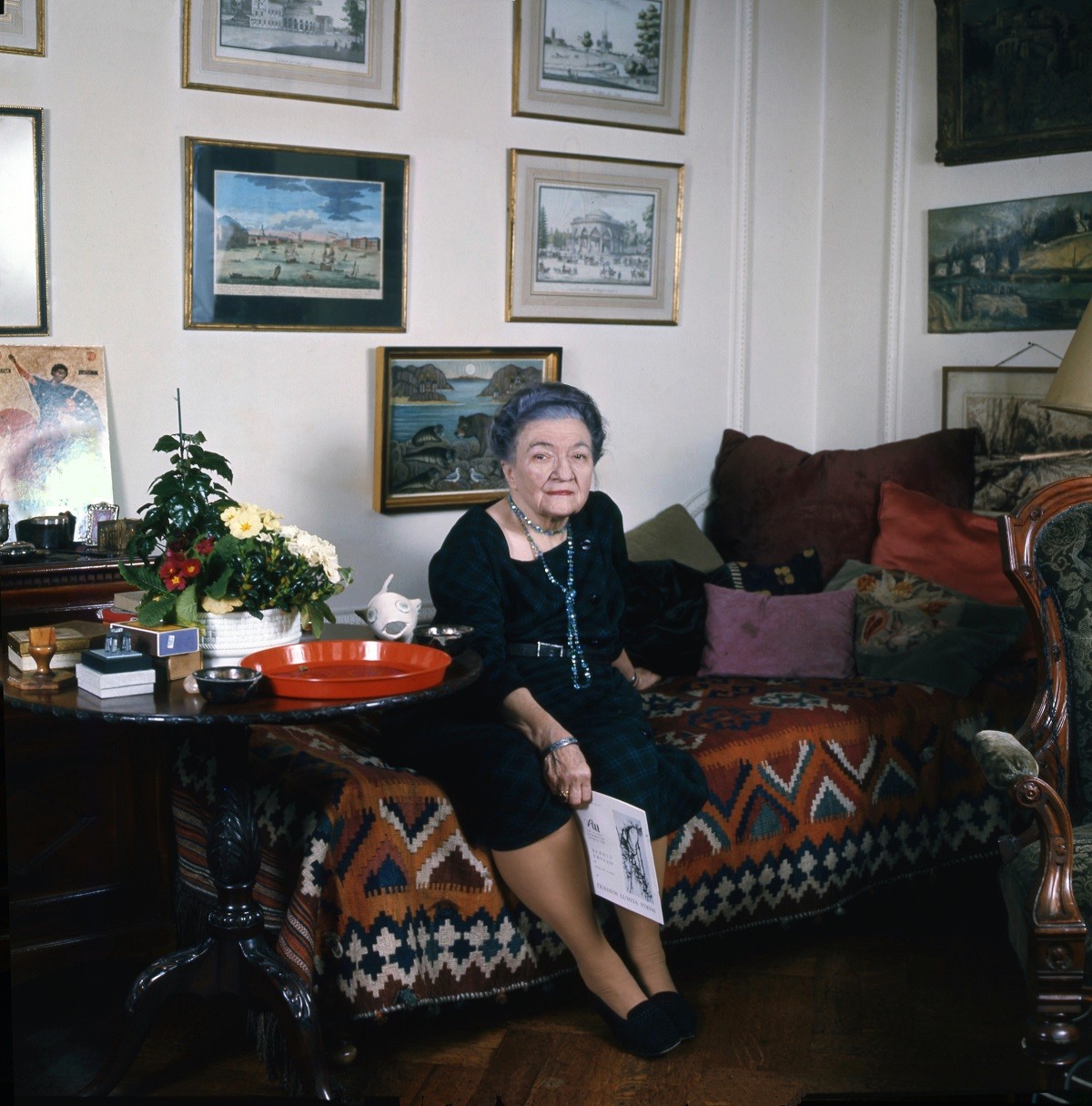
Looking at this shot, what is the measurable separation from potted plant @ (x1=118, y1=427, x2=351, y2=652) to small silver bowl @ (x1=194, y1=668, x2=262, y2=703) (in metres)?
0.27

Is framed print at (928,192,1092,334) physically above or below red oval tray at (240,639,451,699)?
above

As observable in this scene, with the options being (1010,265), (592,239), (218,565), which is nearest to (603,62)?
(592,239)

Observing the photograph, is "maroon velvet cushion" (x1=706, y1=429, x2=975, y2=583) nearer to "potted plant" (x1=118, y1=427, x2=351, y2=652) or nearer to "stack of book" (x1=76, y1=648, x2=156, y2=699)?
"potted plant" (x1=118, y1=427, x2=351, y2=652)

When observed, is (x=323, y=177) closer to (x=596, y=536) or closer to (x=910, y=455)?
(x=596, y=536)

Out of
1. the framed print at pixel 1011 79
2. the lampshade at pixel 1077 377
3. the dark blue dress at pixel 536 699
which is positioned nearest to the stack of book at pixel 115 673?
the dark blue dress at pixel 536 699

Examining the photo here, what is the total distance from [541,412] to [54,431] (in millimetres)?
1442

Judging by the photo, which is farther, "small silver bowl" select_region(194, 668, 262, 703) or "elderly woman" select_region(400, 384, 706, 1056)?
"elderly woman" select_region(400, 384, 706, 1056)

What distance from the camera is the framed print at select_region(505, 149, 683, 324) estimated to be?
15.2 feet

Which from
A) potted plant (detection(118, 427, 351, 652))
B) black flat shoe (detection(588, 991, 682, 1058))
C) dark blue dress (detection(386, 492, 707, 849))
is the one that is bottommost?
black flat shoe (detection(588, 991, 682, 1058))

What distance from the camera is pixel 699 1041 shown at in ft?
10.4

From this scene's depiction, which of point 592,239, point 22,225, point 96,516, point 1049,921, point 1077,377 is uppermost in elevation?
point 592,239


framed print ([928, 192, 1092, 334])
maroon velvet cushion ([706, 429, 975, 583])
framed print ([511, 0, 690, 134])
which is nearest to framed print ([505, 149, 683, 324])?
framed print ([511, 0, 690, 134])

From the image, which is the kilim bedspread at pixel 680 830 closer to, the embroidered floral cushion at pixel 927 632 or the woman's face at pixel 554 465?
the embroidered floral cushion at pixel 927 632

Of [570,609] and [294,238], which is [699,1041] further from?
[294,238]
